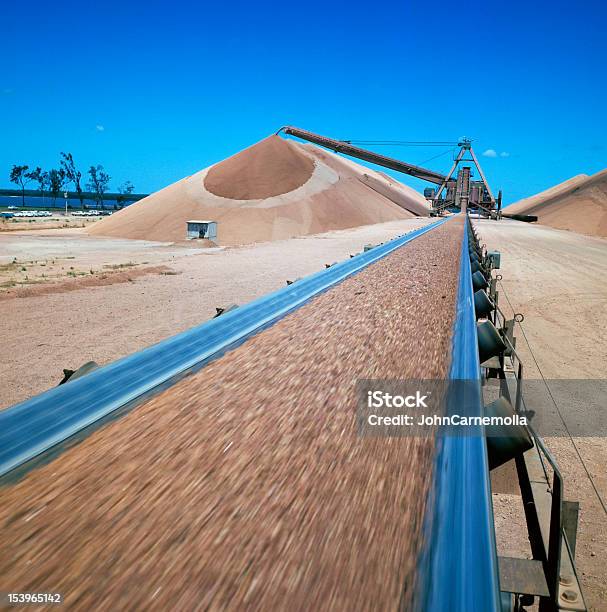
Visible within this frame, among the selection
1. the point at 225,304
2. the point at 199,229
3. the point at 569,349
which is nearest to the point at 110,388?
the point at 225,304

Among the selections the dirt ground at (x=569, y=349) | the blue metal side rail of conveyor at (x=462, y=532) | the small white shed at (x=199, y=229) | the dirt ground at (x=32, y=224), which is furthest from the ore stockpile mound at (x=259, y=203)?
the blue metal side rail of conveyor at (x=462, y=532)

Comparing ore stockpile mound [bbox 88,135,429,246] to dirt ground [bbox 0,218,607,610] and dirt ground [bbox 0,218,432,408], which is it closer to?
dirt ground [bbox 0,218,607,610]

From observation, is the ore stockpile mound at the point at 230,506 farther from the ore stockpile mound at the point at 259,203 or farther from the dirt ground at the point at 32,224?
the dirt ground at the point at 32,224

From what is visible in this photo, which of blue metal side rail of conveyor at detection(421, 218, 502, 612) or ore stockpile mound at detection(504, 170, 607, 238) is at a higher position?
ore stockpile mound at detection(504, 170, 607, 238)

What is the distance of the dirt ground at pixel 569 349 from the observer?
260 cm

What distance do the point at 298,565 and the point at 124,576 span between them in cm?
26

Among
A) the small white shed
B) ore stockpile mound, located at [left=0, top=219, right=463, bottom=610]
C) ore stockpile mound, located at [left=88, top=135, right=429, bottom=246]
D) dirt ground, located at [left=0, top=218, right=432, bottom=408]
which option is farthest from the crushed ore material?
ore stockpile mound, located at [left=0, top=219, right=463, bottom=610]

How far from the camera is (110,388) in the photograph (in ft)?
4.92

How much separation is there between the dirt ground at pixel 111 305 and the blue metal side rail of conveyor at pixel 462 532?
3.26 m

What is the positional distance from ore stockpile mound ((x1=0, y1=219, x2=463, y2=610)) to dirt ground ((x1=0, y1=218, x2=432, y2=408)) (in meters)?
2.73

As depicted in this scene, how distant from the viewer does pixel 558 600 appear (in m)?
1.18

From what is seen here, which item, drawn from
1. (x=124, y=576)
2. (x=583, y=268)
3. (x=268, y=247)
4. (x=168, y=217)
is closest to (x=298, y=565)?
(x=124, y=576)

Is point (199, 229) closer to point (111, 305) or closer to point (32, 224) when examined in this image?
point (111, 305)

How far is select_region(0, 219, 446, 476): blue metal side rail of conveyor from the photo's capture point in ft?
3.93
